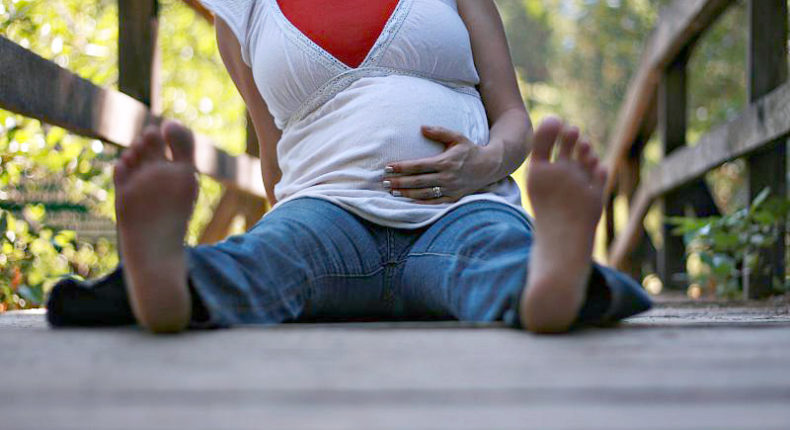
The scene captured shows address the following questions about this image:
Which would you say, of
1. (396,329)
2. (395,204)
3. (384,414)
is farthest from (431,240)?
(384,414)

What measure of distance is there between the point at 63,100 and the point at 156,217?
976mm

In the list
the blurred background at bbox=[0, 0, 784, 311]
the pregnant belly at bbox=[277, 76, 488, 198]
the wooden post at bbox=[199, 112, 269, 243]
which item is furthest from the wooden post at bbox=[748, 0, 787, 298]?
the wooden post at bbox=[199, 112, 269, 243]

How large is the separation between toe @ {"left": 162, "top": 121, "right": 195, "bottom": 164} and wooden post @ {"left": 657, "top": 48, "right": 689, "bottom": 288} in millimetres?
2776

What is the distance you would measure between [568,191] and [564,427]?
1.35 feet

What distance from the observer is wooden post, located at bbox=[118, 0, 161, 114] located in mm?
2568

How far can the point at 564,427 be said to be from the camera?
0.77 m

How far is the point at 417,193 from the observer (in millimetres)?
1573

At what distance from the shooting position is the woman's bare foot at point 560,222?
1095 millimetres

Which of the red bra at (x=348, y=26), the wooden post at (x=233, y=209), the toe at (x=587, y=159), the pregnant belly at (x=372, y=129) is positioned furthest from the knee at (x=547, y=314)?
the wooden post at (x=233, y=209)

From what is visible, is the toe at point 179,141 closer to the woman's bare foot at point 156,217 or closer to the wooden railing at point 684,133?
the woman's bare foot at point 156,217

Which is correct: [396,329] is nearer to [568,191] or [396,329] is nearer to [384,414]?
[568,191]

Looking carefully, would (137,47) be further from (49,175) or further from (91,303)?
(91,303)

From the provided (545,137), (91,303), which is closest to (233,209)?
(91,303)

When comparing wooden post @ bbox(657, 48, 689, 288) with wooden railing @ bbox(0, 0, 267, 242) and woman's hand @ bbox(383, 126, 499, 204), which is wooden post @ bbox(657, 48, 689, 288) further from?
woman's hand @ bbox(383, 126, 499, 204)
